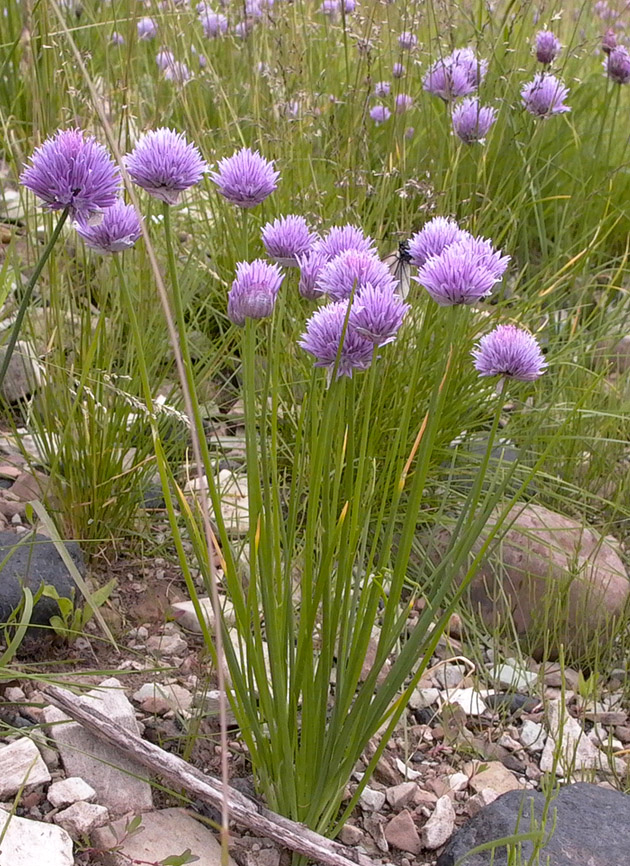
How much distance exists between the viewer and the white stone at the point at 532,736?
5.76 ft

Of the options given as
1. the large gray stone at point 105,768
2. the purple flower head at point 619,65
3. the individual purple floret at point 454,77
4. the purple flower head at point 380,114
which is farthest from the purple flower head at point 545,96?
the large gray stone at point 105,768

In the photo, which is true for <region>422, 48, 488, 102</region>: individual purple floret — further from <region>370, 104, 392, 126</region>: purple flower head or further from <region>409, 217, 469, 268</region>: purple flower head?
<region>409, 217, 469, 268</region>: purple flower head

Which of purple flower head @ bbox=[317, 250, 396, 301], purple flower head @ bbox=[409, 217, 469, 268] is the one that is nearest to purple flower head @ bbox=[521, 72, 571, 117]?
purple flower head @ bbox=[409, 217, 469, 268]

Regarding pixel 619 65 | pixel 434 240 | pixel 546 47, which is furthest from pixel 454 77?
pixel 434 240

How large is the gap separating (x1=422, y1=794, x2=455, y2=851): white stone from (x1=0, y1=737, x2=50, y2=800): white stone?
59 cm

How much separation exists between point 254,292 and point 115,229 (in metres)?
0.24

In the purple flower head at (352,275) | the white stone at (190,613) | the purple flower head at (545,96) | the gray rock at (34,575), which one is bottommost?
the white stone at (190,613)

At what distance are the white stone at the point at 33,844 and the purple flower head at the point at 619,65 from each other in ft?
7.84

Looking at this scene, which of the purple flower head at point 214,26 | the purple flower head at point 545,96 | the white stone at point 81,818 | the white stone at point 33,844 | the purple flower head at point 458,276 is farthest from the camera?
the purple flower head at point 214,26

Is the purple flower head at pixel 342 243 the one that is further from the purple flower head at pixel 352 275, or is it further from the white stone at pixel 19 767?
the white stone at pixel 19 767

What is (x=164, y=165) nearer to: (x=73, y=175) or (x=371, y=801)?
(x=73, y=175)

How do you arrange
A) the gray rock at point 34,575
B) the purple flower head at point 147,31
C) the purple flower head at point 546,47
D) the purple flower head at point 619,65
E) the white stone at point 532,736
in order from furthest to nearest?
the purple flower head at point 147,31 → the purple flower head at point 619,65 → the purple flower head at point 546,47 → the white stone at point 532,736 → the gray rock at point 34,575

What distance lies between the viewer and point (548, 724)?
1.71 metres

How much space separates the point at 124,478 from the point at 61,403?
196mm
